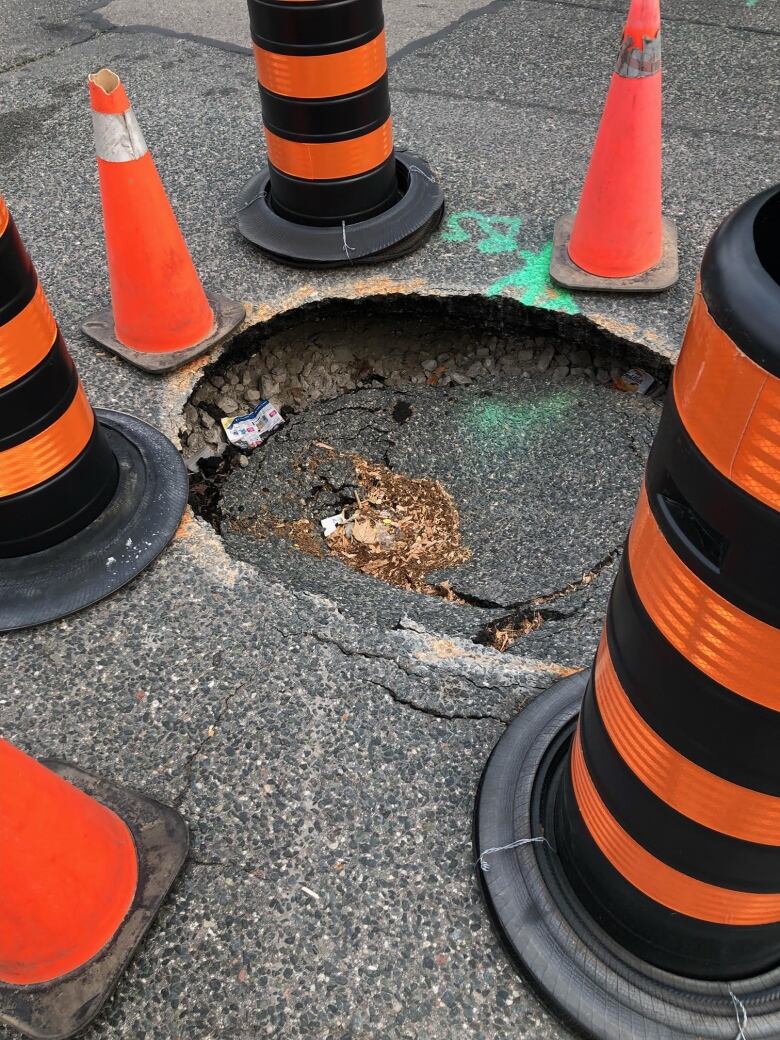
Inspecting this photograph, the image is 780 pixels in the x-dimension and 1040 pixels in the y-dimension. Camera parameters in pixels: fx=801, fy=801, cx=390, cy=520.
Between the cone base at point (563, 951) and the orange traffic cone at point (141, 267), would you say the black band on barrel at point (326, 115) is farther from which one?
the cone base at point (563, 951)

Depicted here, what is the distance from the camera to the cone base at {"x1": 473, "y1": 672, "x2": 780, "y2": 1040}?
173 cm

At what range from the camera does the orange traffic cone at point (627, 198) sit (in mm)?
3271

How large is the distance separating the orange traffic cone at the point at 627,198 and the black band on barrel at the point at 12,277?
7.49 ft

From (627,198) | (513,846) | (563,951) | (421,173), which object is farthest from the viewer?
(421,173)

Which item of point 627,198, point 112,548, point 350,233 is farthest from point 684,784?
point 350,233

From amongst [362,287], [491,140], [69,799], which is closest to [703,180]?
[491,140]

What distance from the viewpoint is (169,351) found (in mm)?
3402

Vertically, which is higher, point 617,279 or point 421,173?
point 421,173

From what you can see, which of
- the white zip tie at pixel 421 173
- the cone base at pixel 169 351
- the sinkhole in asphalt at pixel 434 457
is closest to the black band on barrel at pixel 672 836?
the sinkhole in asphalt at pixel 434 457

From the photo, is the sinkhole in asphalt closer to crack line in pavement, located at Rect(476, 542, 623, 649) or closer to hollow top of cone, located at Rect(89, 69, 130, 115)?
crack line in pavement, located at Rect(476, 542, 623, 649)

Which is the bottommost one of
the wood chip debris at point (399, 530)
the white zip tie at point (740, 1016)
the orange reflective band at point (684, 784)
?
the wood chip debris at point (399, 530)

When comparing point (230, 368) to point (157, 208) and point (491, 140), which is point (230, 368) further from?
point (491, 140)

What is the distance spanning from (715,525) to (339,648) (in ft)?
5.11

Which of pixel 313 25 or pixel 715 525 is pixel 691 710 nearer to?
pixel 715 525
